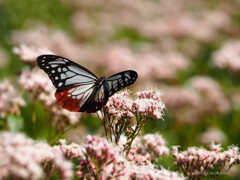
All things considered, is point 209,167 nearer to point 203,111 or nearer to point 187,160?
point 187,160

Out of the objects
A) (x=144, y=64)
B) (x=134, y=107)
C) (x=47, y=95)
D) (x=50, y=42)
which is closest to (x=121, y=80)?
(x=134, y=107)

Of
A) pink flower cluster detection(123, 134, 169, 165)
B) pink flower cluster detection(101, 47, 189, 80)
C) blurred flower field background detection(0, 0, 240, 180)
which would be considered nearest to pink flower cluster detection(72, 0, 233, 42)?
blurred flower field background detection(0, 0, 240, 180)

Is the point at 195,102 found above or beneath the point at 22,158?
above

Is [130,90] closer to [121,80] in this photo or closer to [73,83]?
[73,83]

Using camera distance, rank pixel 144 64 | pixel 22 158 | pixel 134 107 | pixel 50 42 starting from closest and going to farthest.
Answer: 1. pixel 22 158
2. pixel 134 107
3. pixel 144 64
4. pixel 50 42

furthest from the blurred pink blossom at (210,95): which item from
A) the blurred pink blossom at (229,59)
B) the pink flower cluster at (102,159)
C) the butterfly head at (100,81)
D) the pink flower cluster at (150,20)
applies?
the pink flower cluster at (102,159)

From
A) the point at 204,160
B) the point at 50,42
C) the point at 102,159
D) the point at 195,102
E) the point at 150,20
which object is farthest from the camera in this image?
the point at 150,20
